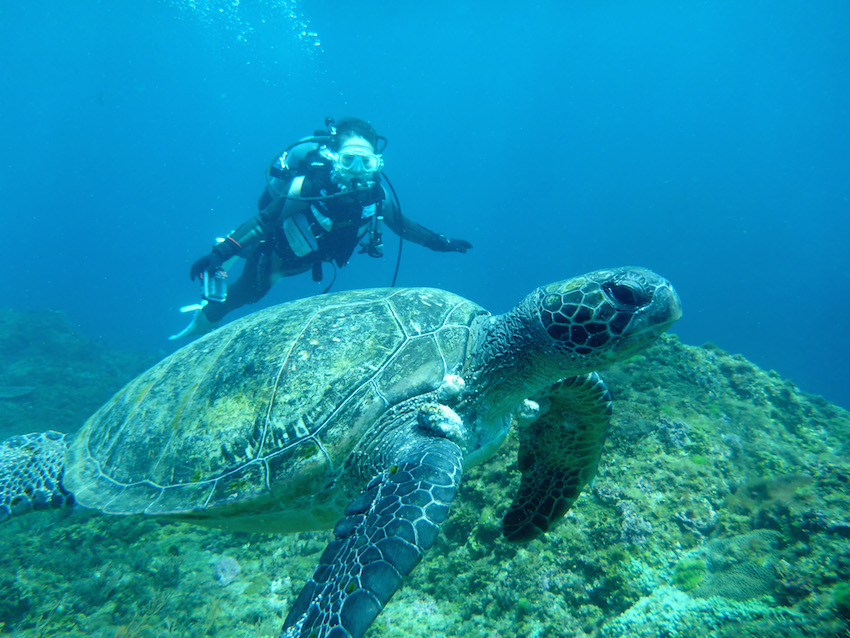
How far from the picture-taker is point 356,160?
7242mm

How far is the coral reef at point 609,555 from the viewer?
2209mm

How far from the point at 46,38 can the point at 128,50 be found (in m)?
12.1

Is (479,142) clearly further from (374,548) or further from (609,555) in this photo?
(374,548)

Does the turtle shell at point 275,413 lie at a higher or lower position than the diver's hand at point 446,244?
lower

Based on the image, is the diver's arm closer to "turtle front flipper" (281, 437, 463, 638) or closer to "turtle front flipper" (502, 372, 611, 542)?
"turtle front flipper" (502, 372, 611, 542)

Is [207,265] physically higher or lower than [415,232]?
lower

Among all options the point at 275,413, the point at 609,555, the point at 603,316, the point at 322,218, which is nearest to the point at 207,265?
the point at 322,218

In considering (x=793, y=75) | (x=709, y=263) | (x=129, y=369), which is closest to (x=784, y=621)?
(x=129, y=369)

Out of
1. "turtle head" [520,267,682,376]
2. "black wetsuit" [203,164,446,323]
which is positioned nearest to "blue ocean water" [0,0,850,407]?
"black wetsuit" [203,164,446,323]

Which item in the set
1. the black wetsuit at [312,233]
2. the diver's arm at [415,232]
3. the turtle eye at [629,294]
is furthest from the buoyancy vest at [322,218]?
the turtle eye at [629,294]

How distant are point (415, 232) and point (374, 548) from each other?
7.24 m

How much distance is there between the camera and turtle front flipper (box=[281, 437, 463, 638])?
1.60 meters

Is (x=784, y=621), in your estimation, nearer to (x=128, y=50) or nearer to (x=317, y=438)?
(x=317, y=438)

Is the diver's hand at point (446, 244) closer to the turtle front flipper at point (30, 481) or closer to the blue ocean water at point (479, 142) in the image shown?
the turtle front flipper at point (30, 481)
